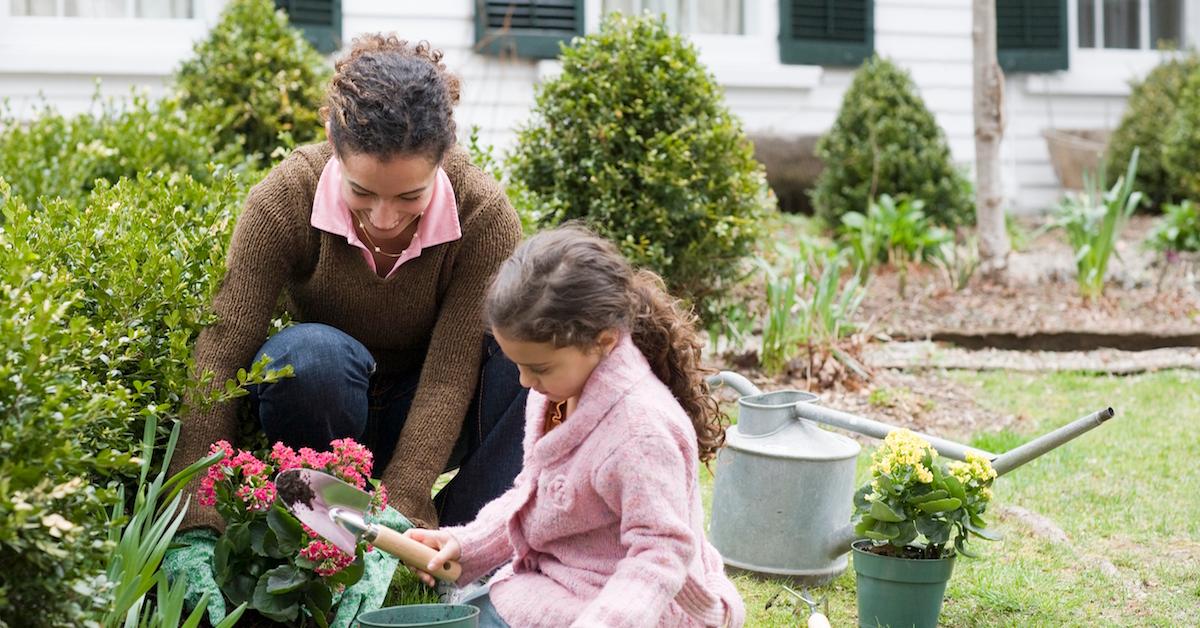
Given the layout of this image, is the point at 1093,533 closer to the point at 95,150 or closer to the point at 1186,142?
Result: the point at 95,150

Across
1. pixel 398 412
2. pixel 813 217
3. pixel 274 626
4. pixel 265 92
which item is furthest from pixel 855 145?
pixel 274 626

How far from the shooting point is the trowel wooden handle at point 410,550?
6.70 feet

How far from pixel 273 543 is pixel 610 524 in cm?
59

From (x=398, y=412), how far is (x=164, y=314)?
22.6 inches

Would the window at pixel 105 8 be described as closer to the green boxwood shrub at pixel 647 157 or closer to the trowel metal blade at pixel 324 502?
the green boxwood shrub at pixel 647 157

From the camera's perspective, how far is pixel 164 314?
2.37 metres

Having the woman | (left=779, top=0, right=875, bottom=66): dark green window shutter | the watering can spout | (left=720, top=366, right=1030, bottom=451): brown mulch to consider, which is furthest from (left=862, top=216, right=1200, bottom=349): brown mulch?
the woman

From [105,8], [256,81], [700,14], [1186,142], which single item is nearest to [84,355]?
[256,81]

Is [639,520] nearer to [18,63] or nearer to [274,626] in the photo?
[274,626]

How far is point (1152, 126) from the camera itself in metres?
8.70

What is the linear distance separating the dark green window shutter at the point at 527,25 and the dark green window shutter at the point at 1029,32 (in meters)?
3.19

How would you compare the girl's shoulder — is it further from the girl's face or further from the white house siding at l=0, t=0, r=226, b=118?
the white house siding at l=0, t=0, r=226, b=118

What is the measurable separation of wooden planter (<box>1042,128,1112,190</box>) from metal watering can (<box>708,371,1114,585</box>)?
666cm

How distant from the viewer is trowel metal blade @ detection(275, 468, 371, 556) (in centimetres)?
200
